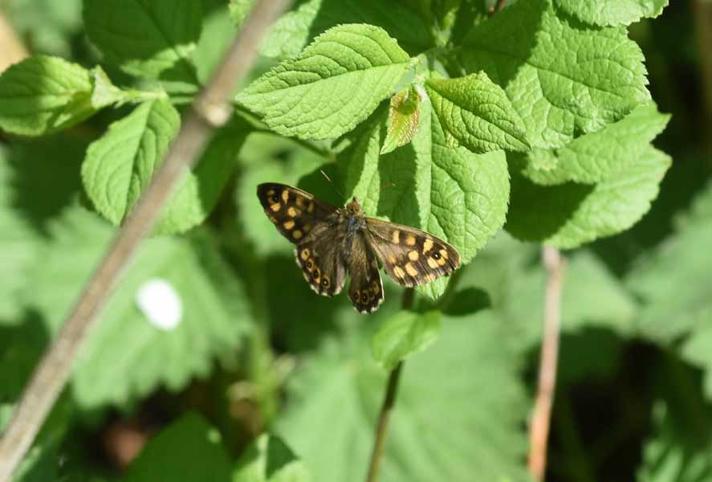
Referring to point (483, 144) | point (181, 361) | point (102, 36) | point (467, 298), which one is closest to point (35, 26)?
point (181, 361)

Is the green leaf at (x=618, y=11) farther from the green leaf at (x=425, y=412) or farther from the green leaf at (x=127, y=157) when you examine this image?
the green leaf at (x=425, y=412)

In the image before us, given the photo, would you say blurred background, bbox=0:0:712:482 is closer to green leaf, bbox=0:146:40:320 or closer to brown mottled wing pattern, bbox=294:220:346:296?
green leaf, bbox=0:146:40:320

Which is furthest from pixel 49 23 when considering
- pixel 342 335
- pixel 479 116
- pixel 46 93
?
pixel 479 116

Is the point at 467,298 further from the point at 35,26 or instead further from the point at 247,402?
the point at 35,26

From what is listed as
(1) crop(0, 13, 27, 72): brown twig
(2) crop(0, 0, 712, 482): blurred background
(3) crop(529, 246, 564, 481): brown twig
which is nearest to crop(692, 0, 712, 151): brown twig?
(2) crop(0, 0, 712, 482): blurred background

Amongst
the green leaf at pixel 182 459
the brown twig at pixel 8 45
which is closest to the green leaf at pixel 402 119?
the green leaf at pixel 182 459
